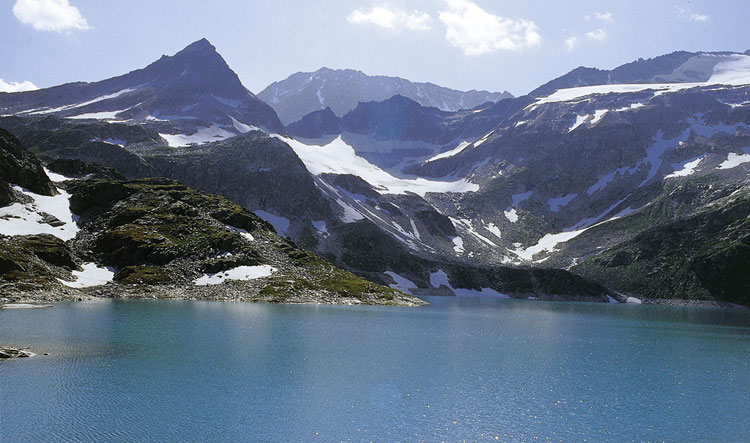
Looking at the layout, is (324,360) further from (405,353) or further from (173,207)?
(173,207)

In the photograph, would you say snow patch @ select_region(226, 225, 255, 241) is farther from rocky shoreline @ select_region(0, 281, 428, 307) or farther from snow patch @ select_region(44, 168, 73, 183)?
snow patch @ select_region(44, 168, 73, 183)

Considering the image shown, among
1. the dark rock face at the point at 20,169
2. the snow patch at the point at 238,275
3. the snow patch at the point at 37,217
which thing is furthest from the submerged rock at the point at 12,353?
the dark rock face at the point at 20,169

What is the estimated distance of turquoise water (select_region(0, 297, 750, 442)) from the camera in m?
29.1

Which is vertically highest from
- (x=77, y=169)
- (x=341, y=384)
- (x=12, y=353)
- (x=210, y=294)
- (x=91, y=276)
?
(x=77, y=169)

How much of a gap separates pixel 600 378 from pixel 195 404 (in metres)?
35.6

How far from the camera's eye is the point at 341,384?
129 feet

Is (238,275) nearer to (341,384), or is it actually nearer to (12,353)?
(12,353)

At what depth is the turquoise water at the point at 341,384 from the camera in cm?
2908

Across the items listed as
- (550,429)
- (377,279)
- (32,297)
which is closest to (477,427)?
(550,429)

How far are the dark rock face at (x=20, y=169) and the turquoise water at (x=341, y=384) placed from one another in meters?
75.7

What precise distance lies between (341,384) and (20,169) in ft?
416

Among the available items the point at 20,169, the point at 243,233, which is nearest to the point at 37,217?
the point at 20,169

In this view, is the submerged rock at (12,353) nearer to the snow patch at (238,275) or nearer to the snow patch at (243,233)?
the snow patch at (238,275)

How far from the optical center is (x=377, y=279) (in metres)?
191
